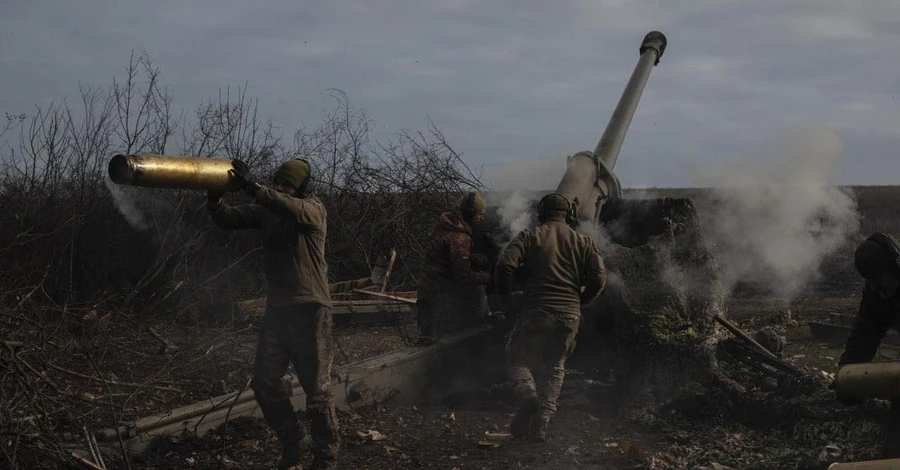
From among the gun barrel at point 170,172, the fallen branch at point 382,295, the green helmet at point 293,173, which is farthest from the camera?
the fallen branch at point 382,295

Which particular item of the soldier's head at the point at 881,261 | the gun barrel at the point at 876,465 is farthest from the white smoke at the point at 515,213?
the gun barrel at the point at 876,465

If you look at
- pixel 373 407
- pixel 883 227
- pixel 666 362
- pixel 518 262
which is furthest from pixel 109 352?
pixel 883 227

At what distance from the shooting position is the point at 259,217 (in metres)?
6.04

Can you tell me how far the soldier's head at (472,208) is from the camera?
9.20 m

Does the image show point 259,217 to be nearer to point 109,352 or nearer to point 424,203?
point 109,352

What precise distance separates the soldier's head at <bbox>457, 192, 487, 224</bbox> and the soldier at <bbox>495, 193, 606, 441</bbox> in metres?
1.96

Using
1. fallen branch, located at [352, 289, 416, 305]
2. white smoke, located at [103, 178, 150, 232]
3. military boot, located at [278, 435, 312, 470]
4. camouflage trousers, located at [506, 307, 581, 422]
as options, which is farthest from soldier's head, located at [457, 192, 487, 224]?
white smoke, located at [103, 178, 150, 232]

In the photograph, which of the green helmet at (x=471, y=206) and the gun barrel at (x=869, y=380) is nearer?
the gun barrel at (x=869, y=380)

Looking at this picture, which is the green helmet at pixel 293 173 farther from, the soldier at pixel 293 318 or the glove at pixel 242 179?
the glove at pixel 242 179

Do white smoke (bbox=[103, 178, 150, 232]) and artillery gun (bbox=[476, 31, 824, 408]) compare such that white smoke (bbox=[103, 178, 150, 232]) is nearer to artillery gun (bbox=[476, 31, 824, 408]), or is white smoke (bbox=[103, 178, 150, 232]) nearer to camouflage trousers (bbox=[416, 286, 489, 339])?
camouflage trousers (bbox=[416, 286, 489, 339])

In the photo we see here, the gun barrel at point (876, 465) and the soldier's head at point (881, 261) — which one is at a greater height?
the soldier's head at point (881, 261)

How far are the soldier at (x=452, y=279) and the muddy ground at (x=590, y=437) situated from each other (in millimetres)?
1317

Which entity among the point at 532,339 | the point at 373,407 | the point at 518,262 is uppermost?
the point at 518,262

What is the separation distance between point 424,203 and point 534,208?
566 cm
